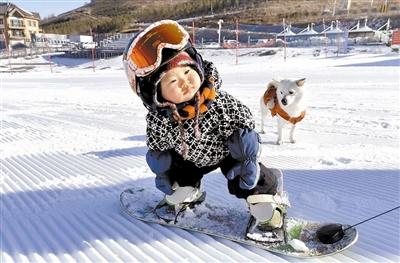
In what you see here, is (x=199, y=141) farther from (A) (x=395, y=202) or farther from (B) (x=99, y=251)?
(A) (x=395, y=202)

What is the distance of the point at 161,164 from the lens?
249cm

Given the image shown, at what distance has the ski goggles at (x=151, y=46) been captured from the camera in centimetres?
207

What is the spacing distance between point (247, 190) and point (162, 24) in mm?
1105

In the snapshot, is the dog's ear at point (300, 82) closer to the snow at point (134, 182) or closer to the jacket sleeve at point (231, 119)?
the snow at point (134, 182)

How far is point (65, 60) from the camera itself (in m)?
37.0

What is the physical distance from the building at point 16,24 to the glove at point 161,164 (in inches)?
2346

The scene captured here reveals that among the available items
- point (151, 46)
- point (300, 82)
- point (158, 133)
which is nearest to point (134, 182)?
point (158, 133)

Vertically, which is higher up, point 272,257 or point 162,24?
point 162,24

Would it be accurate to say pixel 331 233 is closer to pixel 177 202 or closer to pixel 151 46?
pixel 177 202

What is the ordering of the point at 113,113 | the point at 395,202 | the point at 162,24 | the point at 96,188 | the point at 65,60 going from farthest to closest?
the point at 65,60 → the point at 113,113 → the point at 96,188 → the point at 395,202 → the point at 162,24

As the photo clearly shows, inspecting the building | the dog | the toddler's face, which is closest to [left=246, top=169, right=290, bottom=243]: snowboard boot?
the toddler's face

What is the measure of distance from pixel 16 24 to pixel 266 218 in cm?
6708

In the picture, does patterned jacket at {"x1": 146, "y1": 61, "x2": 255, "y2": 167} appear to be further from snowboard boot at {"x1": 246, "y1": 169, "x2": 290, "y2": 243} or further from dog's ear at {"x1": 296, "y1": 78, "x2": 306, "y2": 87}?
dog's ear at {"x1": 296, "y1": 78, "x2": 306, "y2": 87}

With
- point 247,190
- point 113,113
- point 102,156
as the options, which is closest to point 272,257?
point 247,190
